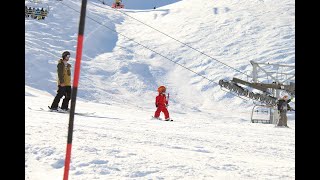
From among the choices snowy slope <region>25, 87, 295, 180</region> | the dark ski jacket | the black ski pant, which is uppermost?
the dark ski jacket

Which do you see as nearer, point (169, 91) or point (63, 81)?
point (63, 81)

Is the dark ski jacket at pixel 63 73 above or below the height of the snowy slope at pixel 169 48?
below

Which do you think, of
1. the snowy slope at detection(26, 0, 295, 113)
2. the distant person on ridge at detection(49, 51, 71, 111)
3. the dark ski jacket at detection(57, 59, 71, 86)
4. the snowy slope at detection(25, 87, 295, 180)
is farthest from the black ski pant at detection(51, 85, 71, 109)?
the snowy slope at detection(26, 0, 295, 113)

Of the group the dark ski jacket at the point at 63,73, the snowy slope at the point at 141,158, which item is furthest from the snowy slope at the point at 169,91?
the dark ski jacket at the point at 63,73

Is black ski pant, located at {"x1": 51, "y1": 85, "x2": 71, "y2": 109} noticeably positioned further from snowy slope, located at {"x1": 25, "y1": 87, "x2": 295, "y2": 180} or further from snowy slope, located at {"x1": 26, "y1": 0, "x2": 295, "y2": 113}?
snowy slope, located at {"x1": 26, "y1": 0, "x2": 295, "y2": 113}

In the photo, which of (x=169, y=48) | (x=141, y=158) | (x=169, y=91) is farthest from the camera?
(x=169, y=48)

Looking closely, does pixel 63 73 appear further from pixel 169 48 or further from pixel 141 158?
pixel 169 48

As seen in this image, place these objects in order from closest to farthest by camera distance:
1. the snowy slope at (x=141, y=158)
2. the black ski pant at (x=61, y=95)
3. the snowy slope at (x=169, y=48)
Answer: the snowy slope at (x=141, y=158) < the black ski pant at (x=61, y=95) < the snowy slope at (x=169, y=48)

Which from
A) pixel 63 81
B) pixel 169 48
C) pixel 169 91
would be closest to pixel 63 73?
pixel 63 81

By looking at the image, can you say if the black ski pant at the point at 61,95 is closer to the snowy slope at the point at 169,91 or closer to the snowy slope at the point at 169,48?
the snowy slope at the point at 169,91

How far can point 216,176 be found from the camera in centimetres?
473
